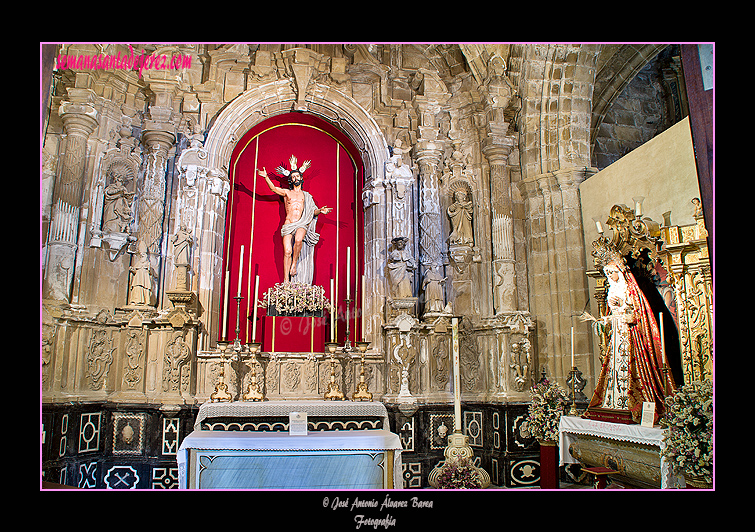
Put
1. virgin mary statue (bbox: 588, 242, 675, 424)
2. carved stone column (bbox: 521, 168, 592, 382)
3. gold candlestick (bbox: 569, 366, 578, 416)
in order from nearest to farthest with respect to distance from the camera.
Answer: virgin mary statue (bbox: 588, 242, 675, 424) < gold candlestick (bbox: 569, 366, 578, 416) < carved stone column (bbox: 521, 168, 592, 382)

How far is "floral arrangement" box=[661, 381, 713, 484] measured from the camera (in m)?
4.05

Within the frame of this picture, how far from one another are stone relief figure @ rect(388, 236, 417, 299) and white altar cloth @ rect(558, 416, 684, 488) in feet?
9.19

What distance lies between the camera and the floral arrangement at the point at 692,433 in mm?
4047

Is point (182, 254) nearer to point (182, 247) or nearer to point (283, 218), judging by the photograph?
point (182, 247)

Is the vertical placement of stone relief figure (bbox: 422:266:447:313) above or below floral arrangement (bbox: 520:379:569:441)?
above

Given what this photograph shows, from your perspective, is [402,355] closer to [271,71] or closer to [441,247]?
[441,247]

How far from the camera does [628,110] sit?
9.51 meters

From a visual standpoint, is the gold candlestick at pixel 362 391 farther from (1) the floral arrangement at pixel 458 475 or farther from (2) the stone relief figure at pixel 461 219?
(2) the stone relief figure at pixel 461 219

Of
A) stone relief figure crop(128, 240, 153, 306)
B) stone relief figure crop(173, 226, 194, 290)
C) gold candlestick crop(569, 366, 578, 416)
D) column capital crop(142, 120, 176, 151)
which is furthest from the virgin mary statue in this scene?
column capital crop(142, 120, 176, 151)

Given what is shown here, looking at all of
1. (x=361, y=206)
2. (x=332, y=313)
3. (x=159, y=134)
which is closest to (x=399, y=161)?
(x=361, y=206)

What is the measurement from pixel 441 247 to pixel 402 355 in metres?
1.81

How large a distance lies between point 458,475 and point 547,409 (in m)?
1.36

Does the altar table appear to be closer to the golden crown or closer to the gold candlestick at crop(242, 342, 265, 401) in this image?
the gold candlestick at crop(242, 342, 265, 401)

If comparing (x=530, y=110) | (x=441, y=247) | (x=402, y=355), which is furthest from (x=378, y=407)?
(x=530, y=110)
